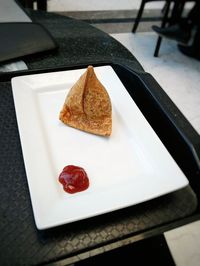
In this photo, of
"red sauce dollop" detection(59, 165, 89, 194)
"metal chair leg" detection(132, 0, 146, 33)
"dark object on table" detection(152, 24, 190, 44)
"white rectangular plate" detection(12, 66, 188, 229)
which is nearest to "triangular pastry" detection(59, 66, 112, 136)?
"white rectangular plate" detection(12, 66, 188, 229)

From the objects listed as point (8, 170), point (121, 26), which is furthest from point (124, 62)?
point (121, 26)

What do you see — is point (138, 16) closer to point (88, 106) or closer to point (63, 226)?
point (88, 106)

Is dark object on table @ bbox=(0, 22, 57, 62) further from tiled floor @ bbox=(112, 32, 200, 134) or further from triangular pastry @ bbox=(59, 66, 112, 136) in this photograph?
tiled floor @ bbox=(112, 32, 200, 134)

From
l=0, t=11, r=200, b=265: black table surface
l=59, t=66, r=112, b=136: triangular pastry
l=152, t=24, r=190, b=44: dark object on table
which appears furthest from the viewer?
l=152, t=24, r=190, b=44: dark object on table

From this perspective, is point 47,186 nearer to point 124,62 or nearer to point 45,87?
point 45,87

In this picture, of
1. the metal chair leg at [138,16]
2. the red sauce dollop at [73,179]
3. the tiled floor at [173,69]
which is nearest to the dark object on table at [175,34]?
the tiled floor at [173,69]

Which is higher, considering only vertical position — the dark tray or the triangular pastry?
the triangular pastry

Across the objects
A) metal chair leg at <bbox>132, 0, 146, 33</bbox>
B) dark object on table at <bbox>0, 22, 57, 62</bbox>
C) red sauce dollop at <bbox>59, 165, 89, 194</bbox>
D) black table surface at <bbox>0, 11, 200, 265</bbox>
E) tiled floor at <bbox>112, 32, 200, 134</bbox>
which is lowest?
tiled floor at <bbox>112, 32, 200, 134</bbox>
